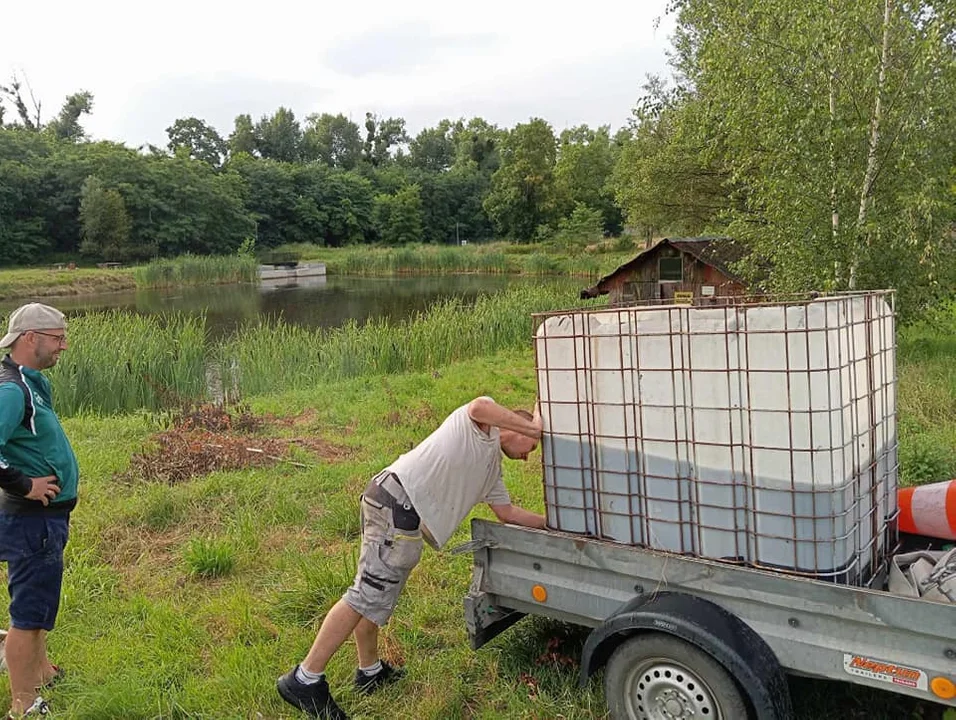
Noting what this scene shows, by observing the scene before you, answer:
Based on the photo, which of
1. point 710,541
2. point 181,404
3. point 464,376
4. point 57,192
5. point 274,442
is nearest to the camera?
point 710,541

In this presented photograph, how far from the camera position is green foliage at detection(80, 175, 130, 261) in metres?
57.9

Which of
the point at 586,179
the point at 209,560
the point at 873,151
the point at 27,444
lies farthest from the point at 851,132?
the point at 586,179

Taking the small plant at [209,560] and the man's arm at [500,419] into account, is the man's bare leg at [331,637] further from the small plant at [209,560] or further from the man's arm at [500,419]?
the small plant at [209,560]

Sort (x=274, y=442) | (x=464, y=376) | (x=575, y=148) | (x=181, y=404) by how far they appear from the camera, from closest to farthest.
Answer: (x=274, y=442)
(x=181, y=404)
(x=464, y=376)
(x=575, y=148)

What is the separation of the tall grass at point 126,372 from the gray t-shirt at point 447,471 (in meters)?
8.55

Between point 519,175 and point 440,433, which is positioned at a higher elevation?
point 519,175

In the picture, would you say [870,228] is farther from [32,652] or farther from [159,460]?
[32,652]

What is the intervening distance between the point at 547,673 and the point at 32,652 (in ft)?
7.95

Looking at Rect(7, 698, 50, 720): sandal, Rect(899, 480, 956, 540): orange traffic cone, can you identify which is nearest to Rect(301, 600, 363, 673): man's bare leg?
Rect(7, 698, 50, 720): sandal

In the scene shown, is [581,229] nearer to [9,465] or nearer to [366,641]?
[366,641]

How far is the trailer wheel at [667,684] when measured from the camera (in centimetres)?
252

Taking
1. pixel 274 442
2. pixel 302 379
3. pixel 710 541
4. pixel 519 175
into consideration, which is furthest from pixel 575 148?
pixel 710 541

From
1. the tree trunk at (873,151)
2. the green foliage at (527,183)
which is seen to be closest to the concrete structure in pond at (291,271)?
the green foliage at (527,183)

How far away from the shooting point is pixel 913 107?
8.00 metres
